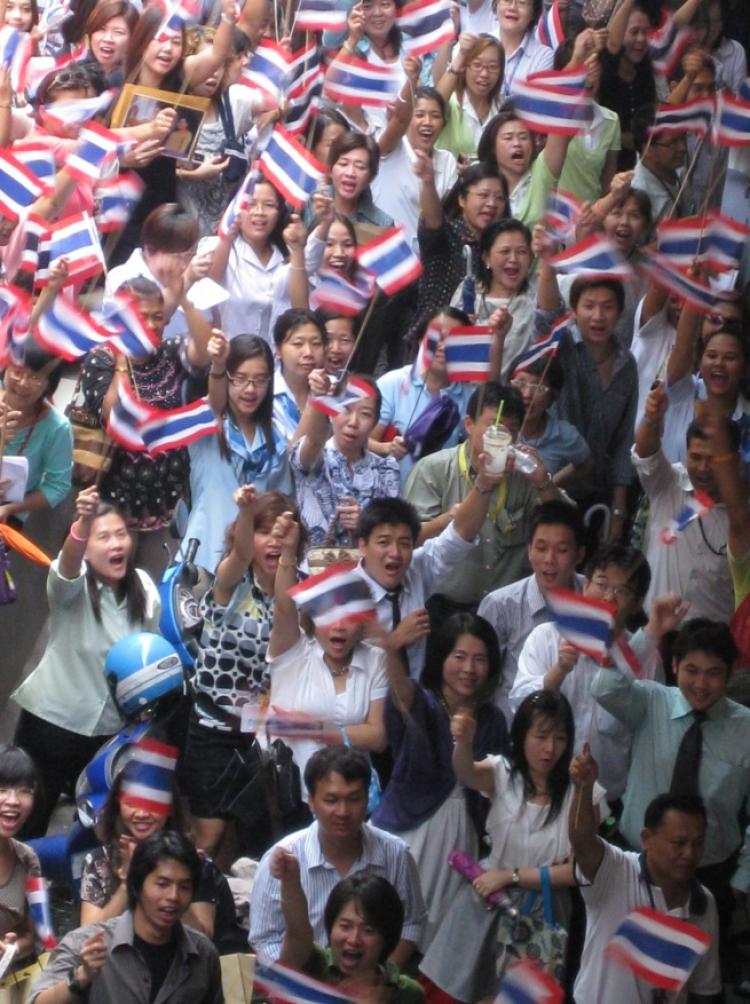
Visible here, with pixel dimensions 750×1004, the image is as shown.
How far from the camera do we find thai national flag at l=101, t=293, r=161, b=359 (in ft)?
32.1

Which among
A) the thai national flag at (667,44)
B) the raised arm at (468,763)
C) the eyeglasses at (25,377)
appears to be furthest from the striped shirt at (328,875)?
the thai national flag at (667,44)

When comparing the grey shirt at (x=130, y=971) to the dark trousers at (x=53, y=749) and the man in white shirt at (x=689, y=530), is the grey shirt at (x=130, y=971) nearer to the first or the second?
the dark trousers at (x=53, y=749)

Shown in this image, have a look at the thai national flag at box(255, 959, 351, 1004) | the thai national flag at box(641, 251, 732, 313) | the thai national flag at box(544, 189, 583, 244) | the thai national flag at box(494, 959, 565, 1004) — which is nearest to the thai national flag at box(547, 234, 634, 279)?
the thai national flag at box(641, 251, 732, 313)

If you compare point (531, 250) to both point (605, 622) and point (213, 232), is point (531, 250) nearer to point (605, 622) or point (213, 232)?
point (213, 232)

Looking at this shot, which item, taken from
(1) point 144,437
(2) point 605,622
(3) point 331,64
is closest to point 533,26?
(3) point 331,64

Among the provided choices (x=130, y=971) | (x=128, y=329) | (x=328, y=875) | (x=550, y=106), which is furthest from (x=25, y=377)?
(x=550, y=106)

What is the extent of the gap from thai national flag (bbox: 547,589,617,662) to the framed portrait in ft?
10.9

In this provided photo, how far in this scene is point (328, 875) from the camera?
26.8 ft

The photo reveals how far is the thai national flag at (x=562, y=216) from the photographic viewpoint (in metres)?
10.6

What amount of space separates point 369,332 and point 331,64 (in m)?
1.44

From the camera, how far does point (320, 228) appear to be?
10.7m

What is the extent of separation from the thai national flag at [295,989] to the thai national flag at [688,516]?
2493 mm

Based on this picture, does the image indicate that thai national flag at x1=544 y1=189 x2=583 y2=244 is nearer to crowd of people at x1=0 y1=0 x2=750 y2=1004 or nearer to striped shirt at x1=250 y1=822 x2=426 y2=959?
crowd of people at x1=0 y1=0 x2=750 y2=1004

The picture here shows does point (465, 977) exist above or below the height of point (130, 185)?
below
